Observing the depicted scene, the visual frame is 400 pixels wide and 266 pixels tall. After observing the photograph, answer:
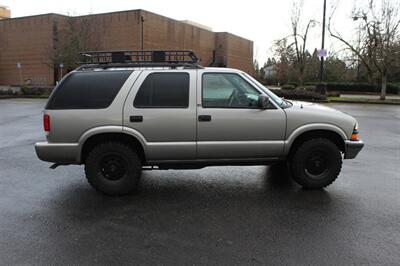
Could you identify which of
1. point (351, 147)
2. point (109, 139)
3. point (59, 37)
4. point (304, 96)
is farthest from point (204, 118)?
point (59, 37)

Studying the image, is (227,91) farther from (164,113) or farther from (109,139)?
(109,139)

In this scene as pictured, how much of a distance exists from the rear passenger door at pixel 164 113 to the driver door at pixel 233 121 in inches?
5.7

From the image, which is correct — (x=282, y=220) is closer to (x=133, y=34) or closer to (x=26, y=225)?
(x=26, y=225)

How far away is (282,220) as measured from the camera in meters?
4.28

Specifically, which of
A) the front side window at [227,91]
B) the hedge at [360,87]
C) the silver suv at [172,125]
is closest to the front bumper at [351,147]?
the silver suv at [172,125]

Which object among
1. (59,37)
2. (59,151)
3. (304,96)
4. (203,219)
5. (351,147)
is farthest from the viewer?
(59,37)

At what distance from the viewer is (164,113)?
501cm

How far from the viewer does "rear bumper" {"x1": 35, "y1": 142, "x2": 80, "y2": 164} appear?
499cm

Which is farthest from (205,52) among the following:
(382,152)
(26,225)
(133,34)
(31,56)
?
(26,225)

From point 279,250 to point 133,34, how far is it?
48313 millimetres

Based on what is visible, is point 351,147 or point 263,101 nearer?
point 263,101

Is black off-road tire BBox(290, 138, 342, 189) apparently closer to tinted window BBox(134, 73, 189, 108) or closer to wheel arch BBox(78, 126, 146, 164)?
tinted window BBox(134, 73, 189, 108)

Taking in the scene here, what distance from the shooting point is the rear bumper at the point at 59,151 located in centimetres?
499

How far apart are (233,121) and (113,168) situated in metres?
1.90
